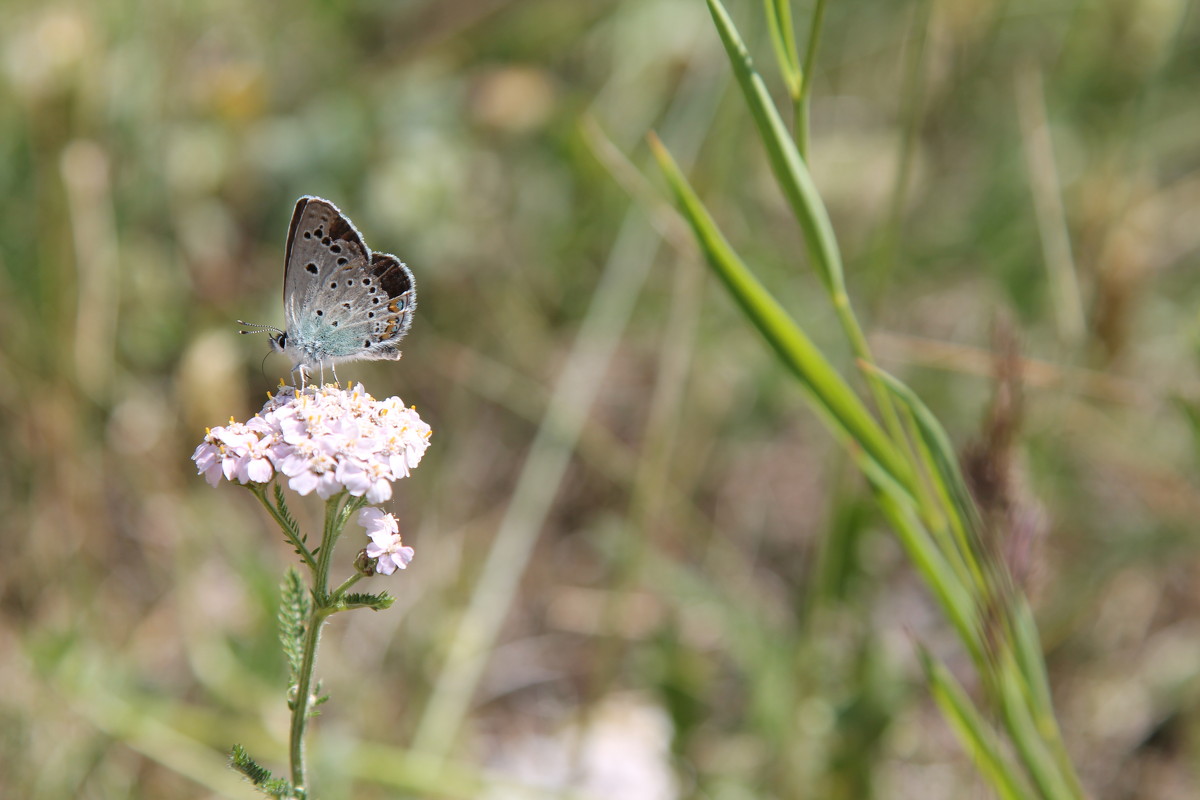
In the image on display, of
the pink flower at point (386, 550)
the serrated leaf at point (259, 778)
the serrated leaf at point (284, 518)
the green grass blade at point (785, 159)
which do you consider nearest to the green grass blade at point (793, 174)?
the green grass blade at point (785, 159)

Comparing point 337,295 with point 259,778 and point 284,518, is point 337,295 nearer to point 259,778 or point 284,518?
point 284,518

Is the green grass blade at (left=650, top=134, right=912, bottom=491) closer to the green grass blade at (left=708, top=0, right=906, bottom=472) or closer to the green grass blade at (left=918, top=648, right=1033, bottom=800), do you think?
the green grass blade at (left=708, top=0, right=906, bottom=472)

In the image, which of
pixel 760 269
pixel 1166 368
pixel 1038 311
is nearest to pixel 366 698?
pixel 760 269

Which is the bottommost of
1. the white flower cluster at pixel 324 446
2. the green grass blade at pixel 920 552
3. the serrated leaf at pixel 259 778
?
the serrated leaf at pixel 259 778

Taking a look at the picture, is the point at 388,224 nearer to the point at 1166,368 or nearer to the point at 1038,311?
the point at 1038,311

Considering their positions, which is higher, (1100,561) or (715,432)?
(715,432)

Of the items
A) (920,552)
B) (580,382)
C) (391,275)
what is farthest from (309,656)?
(580,382)

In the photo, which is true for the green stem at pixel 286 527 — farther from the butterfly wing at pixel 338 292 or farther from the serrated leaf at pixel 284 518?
the butterfly wing at pixel 338 292

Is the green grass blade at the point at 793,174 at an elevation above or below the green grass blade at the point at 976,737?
above
